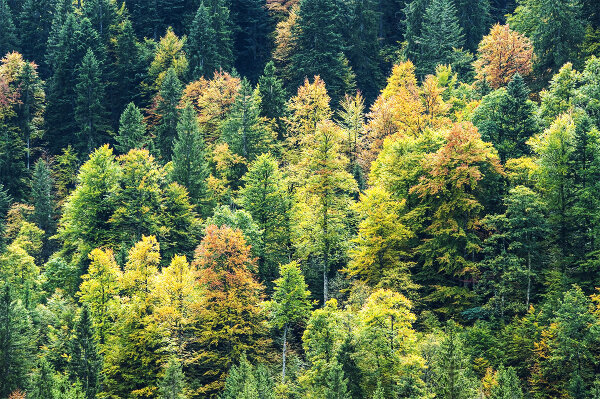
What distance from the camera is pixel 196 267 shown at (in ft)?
178

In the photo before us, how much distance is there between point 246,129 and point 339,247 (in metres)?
24.5

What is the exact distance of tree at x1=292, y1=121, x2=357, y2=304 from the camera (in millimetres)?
51438

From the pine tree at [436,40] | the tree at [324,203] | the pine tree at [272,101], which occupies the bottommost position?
the tree at [324,203]

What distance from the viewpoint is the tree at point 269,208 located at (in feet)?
186

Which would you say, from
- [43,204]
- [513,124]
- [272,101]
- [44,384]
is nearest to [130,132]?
[43,204]

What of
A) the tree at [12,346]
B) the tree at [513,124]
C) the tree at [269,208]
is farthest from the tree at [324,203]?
the tree at [12,346]

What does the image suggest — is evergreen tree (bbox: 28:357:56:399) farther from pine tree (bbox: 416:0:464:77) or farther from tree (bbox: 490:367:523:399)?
pine tree (bbox: 416:0:464:77)

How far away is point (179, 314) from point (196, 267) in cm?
748

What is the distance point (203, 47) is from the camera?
90000 mm

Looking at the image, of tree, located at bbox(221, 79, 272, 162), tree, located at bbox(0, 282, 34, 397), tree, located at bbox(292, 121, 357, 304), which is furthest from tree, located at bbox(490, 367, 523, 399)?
tree, located at bbox(221, 79, 272, 162)

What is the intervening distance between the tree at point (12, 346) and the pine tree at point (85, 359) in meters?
5.10

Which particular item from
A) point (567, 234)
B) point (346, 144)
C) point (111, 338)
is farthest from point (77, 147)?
point (567, 234)

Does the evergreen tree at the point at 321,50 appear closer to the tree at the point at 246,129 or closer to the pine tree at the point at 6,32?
the tree at the point at 246,129

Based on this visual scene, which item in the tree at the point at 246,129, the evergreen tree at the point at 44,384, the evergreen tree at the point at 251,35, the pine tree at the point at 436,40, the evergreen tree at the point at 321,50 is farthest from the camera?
the evergreen tree at the point at 251,35
